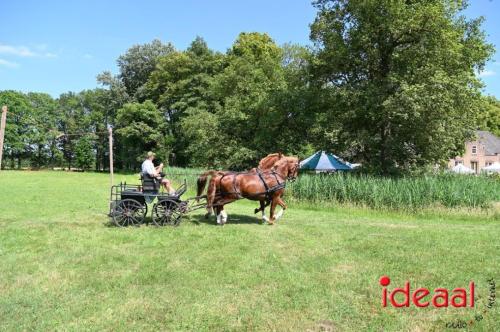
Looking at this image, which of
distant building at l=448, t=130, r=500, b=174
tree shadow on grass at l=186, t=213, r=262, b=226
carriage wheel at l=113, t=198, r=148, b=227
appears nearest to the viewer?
carriage wheel at l=113, t=198, r=148, b=227

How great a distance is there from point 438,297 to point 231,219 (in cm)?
655

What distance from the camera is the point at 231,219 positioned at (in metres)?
11.6

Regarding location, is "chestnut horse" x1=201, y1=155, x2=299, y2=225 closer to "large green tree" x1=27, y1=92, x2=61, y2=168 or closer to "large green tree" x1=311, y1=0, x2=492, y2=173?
"large green tree" x1=311, y1=0, x2=492, y2=173

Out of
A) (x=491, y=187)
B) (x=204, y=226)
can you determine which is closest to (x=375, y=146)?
(x=491, y=187)

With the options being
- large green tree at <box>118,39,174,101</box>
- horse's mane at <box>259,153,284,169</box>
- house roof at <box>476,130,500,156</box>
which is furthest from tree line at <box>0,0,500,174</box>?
house roof at <box>476,130,500,156</box>

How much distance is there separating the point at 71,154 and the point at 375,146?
6269 centimetres

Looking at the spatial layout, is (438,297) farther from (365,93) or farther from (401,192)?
(365,93)

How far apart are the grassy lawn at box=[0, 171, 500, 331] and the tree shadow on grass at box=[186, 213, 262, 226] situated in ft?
1.14

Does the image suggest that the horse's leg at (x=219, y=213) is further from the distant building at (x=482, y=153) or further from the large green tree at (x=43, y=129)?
the distant building at (x=482, y=153)

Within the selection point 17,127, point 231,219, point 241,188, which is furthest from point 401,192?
point 17,127

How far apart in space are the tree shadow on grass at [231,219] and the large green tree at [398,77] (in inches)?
405

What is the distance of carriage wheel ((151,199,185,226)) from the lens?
10.3m

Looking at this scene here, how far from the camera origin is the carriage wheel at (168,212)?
1028cm

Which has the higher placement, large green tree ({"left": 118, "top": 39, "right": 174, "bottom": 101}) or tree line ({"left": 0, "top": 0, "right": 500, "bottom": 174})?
large green tree ({"left": 118, "top": 39, "right": 174, "bottom": 101})
